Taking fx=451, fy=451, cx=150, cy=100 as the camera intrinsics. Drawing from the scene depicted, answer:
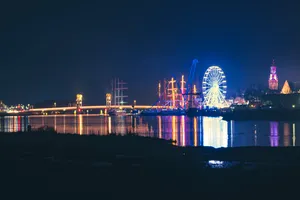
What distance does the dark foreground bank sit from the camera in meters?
8.59

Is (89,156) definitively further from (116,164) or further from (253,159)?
(253,159)

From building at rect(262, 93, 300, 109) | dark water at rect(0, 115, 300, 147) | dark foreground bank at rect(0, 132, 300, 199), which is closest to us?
dark foreground bank at rect(0, 132, 300, 199)

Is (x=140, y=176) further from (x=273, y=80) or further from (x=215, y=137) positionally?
(x=273, y=80)

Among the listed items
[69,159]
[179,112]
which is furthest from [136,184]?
[179,112]

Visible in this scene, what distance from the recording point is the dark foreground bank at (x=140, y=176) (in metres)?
8.59

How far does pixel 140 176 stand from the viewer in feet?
34.7

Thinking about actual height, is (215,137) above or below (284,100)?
below

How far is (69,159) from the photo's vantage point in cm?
1400

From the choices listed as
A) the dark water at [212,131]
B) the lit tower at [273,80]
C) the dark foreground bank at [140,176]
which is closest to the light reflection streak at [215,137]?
the dark water at [212,131]

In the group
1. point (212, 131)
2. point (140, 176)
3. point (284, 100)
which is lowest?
point (212, 131)

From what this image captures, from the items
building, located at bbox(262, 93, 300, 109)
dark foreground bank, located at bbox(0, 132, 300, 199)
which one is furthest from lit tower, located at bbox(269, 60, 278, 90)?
dark foreground bank, located at bbox(0, 132, 300, 199)

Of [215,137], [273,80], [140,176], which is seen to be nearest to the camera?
[140,176]

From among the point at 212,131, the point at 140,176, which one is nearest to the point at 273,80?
the point at 212,131

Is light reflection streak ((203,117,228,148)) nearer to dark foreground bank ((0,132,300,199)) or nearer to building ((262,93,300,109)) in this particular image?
dark foreground bank ((0,132,300,199))
